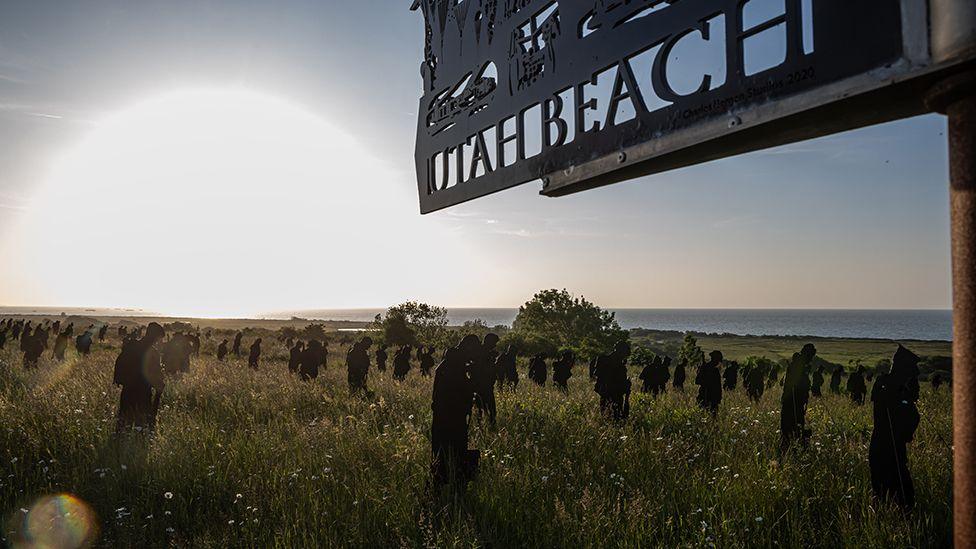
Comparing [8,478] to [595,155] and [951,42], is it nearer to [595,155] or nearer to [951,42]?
[595,155]

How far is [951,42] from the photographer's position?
1.11 metres

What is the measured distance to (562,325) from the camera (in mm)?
33031

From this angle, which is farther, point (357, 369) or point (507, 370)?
→ point (507, 370)

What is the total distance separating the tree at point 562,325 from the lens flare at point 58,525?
26285 mm

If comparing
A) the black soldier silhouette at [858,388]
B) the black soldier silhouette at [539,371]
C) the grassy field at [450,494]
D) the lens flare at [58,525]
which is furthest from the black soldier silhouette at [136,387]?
the black soldier silhouette at [858,388]

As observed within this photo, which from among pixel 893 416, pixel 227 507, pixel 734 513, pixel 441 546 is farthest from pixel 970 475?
pixel 227 507

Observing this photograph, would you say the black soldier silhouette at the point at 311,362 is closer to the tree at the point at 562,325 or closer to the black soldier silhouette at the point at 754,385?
the black soldier silhouette at the point at 754,385

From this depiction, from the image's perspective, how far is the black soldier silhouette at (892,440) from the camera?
454 centimetres

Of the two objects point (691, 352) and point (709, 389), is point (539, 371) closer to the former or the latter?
point (709, 389)

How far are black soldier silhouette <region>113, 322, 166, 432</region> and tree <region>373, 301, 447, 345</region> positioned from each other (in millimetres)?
26054

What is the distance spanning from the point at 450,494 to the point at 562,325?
94.7 ft

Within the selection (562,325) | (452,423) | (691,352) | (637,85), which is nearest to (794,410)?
(452,423)

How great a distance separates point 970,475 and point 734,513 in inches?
139

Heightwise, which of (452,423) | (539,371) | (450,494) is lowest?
(539,371)
